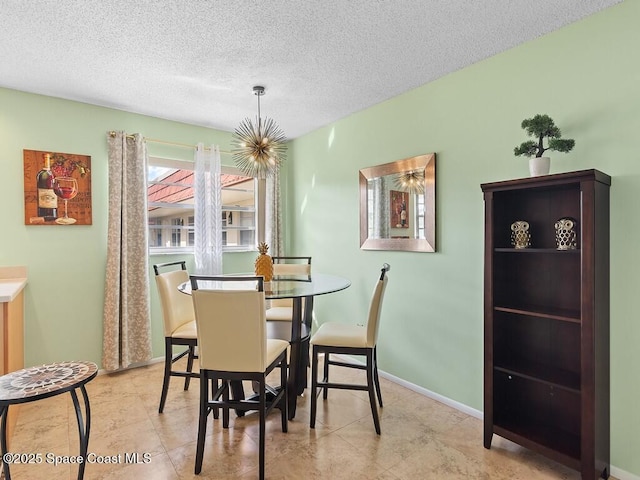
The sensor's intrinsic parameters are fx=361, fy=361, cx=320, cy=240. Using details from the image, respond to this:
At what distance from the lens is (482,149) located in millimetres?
2529

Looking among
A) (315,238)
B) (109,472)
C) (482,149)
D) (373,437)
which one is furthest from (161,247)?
(482,149)

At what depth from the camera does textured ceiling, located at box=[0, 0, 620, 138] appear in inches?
76.7

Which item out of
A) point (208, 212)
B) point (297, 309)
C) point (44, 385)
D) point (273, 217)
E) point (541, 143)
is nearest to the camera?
point (44, 385)

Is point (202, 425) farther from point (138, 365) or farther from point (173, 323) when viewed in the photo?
point (138, 365)

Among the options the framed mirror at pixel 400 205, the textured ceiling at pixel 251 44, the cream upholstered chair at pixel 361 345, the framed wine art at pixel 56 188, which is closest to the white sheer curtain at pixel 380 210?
the framed mirror at pixel 400 205

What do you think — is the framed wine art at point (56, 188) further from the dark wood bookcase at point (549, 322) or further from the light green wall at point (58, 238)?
the dark wood bookcase at point (549, 322)

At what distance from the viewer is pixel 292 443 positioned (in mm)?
2242

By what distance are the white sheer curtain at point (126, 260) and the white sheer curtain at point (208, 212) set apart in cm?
53

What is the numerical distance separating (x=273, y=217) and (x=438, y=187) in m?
2.17

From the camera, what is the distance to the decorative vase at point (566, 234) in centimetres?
191

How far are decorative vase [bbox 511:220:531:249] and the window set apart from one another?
3011 millimetres

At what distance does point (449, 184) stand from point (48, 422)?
132 inches

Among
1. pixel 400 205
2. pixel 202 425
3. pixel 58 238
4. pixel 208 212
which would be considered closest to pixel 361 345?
pixel 202 425

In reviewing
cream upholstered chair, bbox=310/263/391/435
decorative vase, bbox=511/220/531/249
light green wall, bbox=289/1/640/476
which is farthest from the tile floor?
decorative vase, bbox=511/220/531/249
